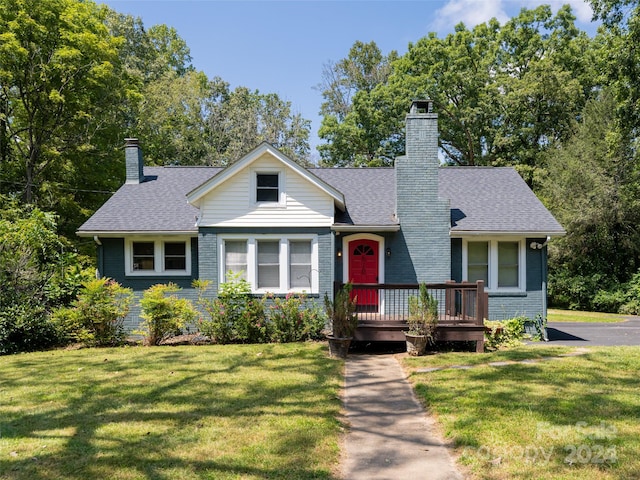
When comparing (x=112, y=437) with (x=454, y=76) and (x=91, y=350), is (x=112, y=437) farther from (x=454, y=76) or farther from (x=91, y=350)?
(x=454, y=76)

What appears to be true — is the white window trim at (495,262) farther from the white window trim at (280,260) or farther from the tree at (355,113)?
the tree at (355,113)

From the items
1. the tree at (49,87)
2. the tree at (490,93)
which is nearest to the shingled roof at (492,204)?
the tree at (490,93)

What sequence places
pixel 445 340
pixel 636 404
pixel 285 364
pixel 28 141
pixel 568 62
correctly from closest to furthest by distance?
pixel 636 404 < pixel 285 364 < pixel 445 340 < pixel 28 141 < pixel 568 62

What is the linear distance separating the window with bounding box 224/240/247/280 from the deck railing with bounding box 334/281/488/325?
3.08 metres

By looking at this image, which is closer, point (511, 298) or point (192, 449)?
point (192, 449)

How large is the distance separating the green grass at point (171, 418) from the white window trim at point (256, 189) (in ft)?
14.6

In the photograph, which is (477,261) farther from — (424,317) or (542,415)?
(542,415)

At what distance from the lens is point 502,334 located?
11328mm

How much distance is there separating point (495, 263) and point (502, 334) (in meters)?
2.33

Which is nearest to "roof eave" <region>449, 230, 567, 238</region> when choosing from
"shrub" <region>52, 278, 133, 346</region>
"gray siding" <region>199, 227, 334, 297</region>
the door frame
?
the door frame

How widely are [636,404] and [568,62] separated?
29146 mm

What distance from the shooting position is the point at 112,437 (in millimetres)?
4875

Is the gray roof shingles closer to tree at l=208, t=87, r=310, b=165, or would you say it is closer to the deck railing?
the deck railing

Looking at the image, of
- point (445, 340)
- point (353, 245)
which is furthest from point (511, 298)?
point (353, 245)
